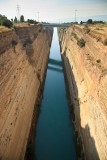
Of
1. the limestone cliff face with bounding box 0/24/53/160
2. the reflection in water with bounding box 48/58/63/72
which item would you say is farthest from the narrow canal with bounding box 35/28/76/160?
the reflection in water with bounding box 48/58/63/72

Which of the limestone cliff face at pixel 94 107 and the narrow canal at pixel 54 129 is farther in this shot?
the narrow canal at pixel 54 129

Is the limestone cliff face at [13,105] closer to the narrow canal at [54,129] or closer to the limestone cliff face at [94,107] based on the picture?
the narrow canal at [54,129]

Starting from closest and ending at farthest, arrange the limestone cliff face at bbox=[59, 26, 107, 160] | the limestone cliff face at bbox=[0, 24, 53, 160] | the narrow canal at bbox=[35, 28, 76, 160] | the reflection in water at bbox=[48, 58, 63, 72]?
the limestone cliff face at bbox=[0, 24, 53, 160] → the limestone cliff face at bbox=[59, 26, 107, 160] → the narrow canal at bbox=[35, 28, 76, 160] → the reflection in water at bbox=[48, 58, 63, 72]

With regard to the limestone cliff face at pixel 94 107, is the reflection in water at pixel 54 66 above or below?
below

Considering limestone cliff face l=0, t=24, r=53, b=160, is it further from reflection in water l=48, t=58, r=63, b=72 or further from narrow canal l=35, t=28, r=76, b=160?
reflection in water l=48, t=58, r=63, b=72

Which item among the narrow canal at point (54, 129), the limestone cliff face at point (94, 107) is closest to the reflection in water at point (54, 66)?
the narrow canal at point (54, 129)

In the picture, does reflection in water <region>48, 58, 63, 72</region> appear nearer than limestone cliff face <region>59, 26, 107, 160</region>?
No

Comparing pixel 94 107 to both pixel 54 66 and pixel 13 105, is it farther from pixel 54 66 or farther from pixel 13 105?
pixel 54 66

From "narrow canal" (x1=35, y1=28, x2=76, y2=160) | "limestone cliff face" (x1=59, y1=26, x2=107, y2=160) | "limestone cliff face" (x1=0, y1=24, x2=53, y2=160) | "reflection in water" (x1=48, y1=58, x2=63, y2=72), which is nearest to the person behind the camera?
"limestone cliff face" (x1=0, y1=24, x2=53, y2=160)

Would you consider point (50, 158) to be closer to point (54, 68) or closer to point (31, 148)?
point (31, 148)
